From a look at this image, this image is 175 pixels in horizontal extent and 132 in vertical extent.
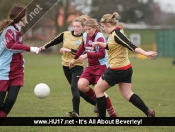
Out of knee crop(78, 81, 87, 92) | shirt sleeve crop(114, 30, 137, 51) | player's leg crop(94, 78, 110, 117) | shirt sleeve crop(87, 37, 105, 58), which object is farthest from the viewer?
knee crop(78, 81, 87, 92)

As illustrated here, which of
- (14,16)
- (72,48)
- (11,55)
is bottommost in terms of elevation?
(72,48)

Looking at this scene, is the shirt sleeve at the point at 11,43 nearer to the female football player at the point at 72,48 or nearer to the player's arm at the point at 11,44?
the player's arm at the point at 11,44

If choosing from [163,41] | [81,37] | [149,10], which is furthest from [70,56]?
[149,10]

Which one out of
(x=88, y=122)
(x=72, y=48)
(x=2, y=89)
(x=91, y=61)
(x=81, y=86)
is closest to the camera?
(x=2, y=89)

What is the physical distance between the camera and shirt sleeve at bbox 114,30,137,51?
7524 millimetres

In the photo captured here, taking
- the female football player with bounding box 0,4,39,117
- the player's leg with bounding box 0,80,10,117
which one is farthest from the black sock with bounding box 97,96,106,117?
the player's leg with bounding box 0,80,10,117

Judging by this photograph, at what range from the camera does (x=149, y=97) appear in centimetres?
1281

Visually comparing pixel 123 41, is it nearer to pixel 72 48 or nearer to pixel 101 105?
pixel 101 105

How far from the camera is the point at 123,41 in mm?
7594

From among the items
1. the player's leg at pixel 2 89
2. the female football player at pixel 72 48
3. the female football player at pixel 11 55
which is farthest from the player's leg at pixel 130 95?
the player's leg at pixel 2 89

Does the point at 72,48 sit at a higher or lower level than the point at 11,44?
lower

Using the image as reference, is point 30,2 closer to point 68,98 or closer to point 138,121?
point 138,121

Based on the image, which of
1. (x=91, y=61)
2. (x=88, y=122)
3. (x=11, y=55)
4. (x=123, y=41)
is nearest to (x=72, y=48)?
Answer: (x=91, y=61)

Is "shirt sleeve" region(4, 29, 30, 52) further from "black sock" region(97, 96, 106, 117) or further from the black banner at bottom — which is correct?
"black sock" region(97, 96, 106, 117)
